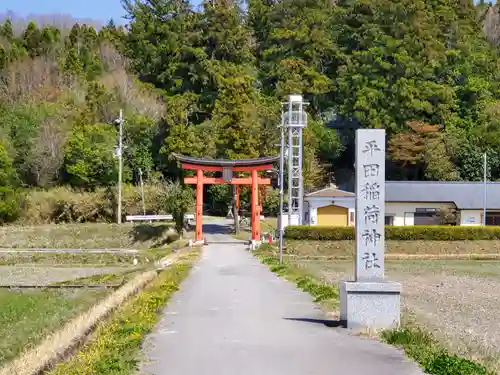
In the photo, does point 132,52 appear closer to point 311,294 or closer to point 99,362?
point 311,294

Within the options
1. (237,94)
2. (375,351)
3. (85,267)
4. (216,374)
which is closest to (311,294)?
(375,351)

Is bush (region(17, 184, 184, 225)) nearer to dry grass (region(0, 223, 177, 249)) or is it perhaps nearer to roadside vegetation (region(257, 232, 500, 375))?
dry grass (region(0, 223, 177, 249))

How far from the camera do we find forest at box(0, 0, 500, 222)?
46.2 meters

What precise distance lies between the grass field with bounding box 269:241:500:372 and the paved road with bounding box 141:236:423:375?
3.88 ft

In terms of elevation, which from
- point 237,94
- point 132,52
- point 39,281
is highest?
point 132,52

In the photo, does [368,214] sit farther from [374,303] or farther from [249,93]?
[249,93]

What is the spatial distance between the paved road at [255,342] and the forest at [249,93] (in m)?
32.2

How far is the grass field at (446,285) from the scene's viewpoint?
972 cm

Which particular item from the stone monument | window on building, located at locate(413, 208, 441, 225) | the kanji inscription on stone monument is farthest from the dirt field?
window on building, located at locate(413, 208, 441, 225)

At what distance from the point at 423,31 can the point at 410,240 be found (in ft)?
65.7

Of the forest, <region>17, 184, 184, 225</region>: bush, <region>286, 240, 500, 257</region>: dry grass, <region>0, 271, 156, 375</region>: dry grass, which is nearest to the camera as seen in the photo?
<region>0, 271, 156, 375</region>: dry grass

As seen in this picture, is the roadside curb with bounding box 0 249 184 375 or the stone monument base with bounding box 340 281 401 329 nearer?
the roadside curb with bounding box 0 249 184 375

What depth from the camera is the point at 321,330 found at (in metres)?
9.63

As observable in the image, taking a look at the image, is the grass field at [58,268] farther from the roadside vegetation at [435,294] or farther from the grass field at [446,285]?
the grass field at [446,285]
